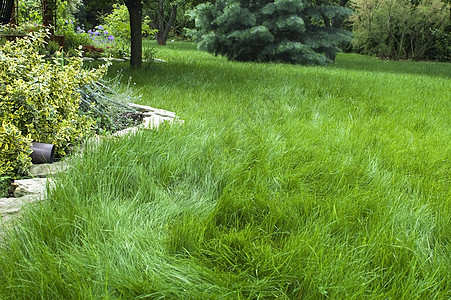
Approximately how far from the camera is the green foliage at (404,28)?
16219 millimetres

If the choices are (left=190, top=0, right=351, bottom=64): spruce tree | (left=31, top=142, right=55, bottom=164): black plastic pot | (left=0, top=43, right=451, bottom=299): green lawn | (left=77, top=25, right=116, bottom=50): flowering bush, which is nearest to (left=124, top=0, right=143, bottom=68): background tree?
(left=77, top=25, right=116, bottom=50): flowering bush

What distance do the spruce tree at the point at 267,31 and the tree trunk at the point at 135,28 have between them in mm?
4176

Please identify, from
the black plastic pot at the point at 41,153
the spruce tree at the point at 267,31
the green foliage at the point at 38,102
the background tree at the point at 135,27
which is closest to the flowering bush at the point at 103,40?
the spruce tree at the point at 267,31

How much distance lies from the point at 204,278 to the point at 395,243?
78 cm

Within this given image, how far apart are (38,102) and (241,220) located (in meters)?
1.48

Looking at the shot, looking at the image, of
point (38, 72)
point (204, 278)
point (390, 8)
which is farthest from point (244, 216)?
point (390, 8)

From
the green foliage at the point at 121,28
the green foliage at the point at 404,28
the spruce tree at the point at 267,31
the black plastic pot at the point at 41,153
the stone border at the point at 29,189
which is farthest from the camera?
the green foliage at the point at 404,28

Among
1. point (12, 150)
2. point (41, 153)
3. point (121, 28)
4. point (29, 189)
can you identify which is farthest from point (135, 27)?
point (29, 189)

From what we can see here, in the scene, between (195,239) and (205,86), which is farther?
(205,86)

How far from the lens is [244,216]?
1.78m

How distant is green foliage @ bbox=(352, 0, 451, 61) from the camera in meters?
16.2

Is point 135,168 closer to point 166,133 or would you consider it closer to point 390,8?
point 166,133

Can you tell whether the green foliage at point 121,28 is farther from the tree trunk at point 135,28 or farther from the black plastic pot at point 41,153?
the black plastic pot at point 41,153

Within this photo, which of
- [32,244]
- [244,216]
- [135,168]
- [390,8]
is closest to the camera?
[32,244]
